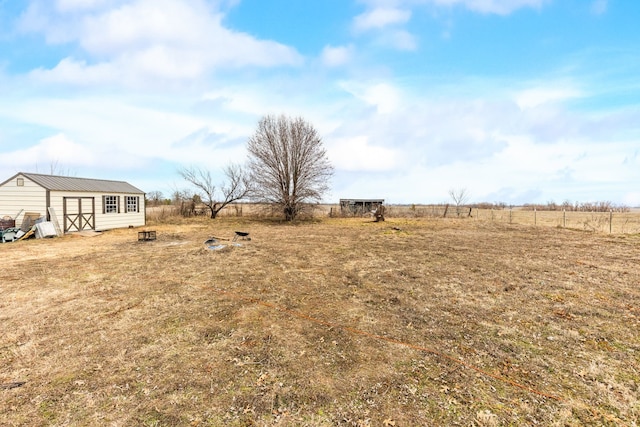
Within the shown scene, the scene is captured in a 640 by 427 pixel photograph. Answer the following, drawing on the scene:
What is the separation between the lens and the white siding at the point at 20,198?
49.2 feet

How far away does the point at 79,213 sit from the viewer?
647 inches

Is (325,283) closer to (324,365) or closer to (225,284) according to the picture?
(225,284)

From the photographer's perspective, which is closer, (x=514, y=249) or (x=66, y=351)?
(x=66, y=351)

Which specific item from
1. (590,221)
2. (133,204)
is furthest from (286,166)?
(590,221)

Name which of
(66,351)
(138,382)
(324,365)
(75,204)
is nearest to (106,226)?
(75,204)

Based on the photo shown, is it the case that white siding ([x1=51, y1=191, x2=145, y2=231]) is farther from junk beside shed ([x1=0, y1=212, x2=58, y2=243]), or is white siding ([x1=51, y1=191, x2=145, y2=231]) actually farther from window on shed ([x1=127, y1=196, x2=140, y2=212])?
junk beside shed ([x1=0, y1=212, x2=58, y2=243])

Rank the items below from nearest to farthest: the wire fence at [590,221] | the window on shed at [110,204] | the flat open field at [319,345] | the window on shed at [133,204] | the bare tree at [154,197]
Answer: the flat open field at [319,345], the window on shed at [110,204], the wire fence at [590,221], the window on shed at [133,204], the bare tree at [154,197]

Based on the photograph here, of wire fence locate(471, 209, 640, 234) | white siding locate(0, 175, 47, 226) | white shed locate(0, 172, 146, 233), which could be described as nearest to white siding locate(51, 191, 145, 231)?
white shed locate(0, 172, 146, 233)

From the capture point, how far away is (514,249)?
36.9 feet

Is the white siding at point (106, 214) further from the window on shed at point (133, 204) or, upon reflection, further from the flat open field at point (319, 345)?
the flat open field at point (319, 345)

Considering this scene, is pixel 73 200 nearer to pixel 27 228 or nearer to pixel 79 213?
pixel 79 213

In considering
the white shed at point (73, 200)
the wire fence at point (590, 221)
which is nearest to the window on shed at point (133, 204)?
the white shed at point (73, 200)

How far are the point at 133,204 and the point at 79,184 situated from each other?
11.1 feet

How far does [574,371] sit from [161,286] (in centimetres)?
737
